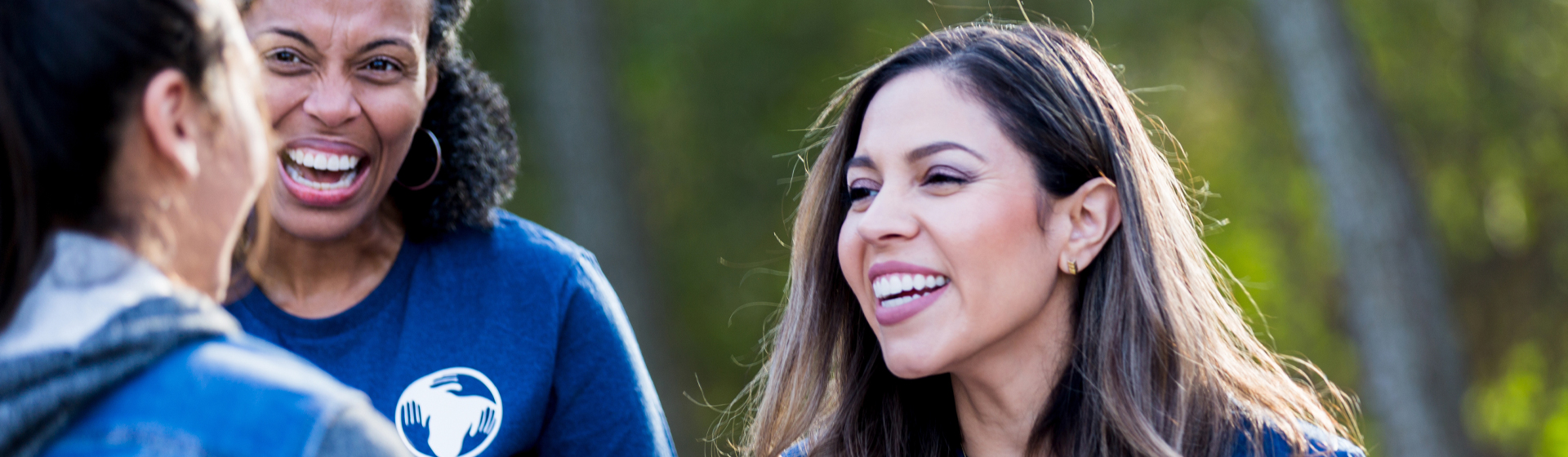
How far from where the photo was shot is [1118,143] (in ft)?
8.65

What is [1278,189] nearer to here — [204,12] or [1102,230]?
[1102,230]

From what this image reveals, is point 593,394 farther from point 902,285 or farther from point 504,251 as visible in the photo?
point 902,285

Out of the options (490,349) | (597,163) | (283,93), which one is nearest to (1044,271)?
(490,349)

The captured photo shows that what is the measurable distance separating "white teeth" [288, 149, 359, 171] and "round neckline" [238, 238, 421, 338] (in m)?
0.25

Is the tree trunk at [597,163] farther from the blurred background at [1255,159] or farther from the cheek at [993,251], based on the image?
the cheek at [993,251]

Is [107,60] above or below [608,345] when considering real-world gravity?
above

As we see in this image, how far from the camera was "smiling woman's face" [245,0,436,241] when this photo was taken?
2.60 m

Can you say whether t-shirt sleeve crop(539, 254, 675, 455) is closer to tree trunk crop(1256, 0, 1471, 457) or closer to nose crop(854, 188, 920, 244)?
nose crop(854, 188, 920, 244)

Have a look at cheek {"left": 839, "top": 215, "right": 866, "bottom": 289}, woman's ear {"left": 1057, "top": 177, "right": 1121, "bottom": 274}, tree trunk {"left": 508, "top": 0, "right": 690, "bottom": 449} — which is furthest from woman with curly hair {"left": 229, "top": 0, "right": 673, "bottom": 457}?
tree trunk {"left": 508, "top": 0, "right": 690, "bottom": 449}

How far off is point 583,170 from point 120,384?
9.49m

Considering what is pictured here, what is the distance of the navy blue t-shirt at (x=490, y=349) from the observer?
2600 mm

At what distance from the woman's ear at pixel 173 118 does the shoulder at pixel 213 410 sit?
0.64 ft

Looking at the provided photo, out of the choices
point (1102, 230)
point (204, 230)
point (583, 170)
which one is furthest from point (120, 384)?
point (583, 170)

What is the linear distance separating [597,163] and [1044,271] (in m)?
8.36
